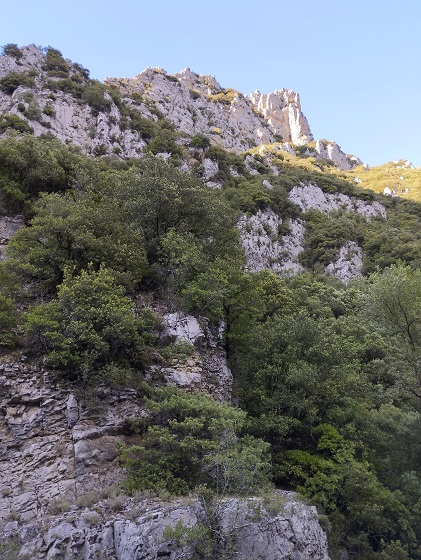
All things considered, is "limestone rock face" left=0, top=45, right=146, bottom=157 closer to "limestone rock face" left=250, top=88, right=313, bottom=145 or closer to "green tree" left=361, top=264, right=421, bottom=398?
"green tree" left=361, top=264, right=421, bottom=398

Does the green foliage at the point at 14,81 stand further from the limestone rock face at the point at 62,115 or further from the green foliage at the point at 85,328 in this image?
the green foliage at the point at 85,328

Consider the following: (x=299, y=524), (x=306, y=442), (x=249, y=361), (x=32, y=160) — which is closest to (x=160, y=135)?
(x=32, y=160)

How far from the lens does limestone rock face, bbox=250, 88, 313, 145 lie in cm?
9819

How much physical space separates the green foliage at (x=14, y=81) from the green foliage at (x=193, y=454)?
36606mm

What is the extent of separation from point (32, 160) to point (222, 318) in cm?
1205

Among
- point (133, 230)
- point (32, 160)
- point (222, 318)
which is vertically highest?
point (32, 160)

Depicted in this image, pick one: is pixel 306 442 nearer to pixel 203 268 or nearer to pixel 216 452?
pixel 216 452

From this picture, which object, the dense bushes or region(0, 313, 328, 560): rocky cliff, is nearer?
region(0, 313, 328, 560): rocky cliff

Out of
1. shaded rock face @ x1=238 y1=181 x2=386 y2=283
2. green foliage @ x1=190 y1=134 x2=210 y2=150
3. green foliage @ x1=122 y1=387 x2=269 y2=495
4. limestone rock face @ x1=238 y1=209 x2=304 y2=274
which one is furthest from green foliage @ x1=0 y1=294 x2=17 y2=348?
green foliage @ x1=190 y1=134 x2=210 y2=150

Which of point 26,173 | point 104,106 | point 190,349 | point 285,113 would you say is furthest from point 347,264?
point 285,113

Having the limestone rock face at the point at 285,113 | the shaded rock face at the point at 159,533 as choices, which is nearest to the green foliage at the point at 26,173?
the shaded rock face at the point at 159,533

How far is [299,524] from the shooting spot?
9594 millimetres

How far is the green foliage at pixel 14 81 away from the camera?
121 feet

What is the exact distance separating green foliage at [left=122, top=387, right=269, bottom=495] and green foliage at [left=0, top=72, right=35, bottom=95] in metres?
36.6
